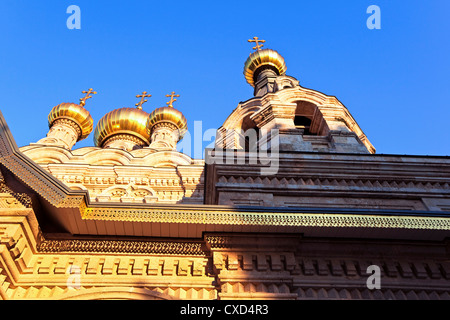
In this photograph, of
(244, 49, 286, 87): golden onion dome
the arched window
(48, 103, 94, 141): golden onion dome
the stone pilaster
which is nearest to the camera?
the arched window

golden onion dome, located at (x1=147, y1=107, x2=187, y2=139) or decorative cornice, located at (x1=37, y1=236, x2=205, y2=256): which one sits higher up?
golden onion dome, located at (x1=147, y1=107, x2=187, y2=139)

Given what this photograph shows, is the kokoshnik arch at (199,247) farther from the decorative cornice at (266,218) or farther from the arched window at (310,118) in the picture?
the arched window at (310,118)

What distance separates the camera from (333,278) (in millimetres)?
4766

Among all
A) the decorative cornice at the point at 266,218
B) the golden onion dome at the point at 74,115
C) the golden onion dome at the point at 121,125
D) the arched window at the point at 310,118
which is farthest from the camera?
the golden onion dome at the point at 121,125

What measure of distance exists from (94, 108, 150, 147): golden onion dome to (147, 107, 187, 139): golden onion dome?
498 mm

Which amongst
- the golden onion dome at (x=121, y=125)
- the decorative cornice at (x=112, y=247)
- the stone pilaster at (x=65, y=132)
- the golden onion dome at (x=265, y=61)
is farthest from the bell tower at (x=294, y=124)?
the stone pilaster at (x=65, y=132)

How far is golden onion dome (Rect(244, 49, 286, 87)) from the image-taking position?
19.2 m

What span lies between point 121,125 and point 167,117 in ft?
8.23

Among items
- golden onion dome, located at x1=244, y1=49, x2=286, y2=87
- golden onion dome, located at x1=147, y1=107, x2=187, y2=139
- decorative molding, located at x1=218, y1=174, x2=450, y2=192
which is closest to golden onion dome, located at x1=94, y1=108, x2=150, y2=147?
golden onion dome, located at x1=147, y1=107, x2=187, y2=139

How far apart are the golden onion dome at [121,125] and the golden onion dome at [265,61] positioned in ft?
21.8

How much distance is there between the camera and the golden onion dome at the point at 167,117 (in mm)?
21969

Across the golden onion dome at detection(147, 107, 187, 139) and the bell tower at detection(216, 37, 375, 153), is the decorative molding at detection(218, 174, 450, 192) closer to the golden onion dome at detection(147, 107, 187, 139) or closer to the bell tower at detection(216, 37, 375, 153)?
the bell tower at detection(216, 37, 375, 153)
